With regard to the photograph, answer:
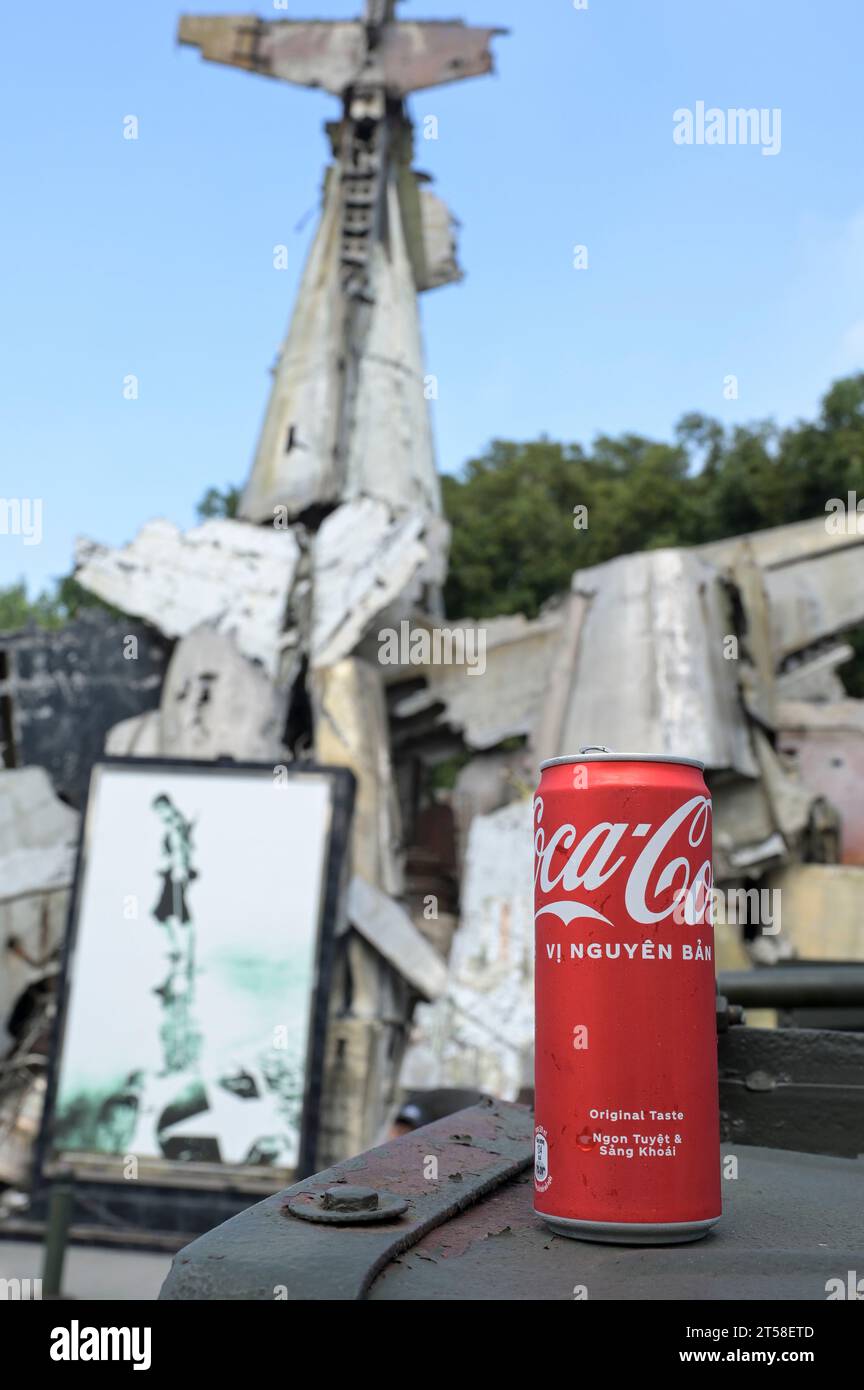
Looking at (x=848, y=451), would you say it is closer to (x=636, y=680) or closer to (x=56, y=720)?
(x=636, y=680)

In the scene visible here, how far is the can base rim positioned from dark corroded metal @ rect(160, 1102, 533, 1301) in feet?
0.47

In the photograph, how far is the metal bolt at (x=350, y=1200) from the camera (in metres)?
1.37

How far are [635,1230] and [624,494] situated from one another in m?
28.7

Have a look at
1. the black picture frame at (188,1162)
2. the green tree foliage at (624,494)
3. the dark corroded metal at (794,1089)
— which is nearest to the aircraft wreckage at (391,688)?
the black picture frame at (188,1162)

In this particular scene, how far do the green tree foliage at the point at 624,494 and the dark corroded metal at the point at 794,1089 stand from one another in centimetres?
2371

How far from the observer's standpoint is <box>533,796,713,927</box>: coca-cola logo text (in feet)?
4.86

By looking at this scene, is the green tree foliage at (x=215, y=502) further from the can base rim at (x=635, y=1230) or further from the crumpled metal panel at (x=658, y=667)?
the can base rim at (x=635, y=1230)

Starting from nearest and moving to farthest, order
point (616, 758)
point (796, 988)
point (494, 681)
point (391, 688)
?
1. point (616, 758)
2. point (796, 988)
3. point (494, 681)
4. point (391, 688)

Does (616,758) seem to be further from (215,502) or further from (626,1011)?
(215,502)

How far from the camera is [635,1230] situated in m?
1.42

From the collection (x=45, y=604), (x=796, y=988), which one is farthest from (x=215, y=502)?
(x=796, y=988)

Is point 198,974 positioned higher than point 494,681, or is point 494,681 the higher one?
point 494,681
